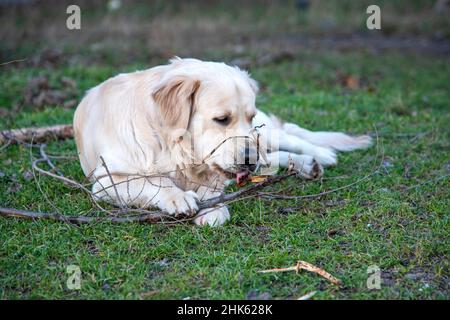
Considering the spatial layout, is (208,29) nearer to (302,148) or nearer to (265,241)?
(302,148)

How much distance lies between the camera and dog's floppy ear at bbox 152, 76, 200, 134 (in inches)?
154

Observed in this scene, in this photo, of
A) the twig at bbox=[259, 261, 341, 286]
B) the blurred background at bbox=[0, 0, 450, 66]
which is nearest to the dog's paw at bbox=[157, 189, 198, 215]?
the twig at bbox=[259, 261, 341, 286]

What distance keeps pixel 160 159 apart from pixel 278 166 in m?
1.24

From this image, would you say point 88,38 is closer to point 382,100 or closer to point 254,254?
point 382,100

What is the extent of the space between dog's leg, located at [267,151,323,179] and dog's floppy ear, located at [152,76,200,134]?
109 cm

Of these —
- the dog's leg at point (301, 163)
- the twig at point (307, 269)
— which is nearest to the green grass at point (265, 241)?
the twig at point (307, 269)

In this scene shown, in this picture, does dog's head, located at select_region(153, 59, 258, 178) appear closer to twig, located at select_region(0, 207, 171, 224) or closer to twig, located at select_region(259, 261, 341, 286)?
twig, located at select_region(0, 207, 171, 224)

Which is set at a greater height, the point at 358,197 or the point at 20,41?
the point at 20,41

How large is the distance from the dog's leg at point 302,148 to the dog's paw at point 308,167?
141 mm

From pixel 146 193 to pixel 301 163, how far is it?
1.53 meters

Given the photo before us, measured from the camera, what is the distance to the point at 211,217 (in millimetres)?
3904
